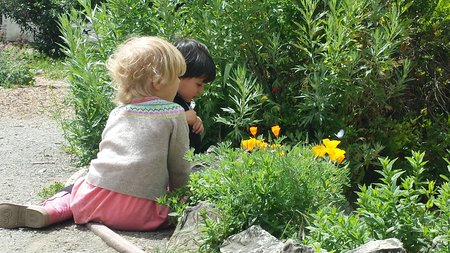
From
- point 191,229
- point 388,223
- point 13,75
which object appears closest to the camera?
point 388,223

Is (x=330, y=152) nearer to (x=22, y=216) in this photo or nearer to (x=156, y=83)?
(x=156, y=83)

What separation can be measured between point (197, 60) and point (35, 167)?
2.11 metres

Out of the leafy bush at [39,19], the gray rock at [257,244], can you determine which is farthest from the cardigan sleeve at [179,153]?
the leafy bush at [39,19]

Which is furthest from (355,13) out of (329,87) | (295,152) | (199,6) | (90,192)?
(90,192)

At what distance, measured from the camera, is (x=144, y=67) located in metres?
4.91

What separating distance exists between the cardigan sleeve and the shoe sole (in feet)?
2.52

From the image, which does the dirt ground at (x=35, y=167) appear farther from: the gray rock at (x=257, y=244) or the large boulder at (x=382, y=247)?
the large boulder at (x=382, y=247)

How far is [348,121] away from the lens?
5.88m

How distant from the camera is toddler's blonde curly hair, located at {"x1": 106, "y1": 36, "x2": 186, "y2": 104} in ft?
16.1

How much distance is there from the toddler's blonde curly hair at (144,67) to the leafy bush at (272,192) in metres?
0.92

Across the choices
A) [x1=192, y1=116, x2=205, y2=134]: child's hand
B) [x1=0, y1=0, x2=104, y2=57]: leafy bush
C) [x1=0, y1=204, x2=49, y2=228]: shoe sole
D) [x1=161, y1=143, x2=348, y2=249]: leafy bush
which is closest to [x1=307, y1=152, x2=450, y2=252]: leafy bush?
[x1=161, y1=143, x2=348, y2=249]: leafy bush

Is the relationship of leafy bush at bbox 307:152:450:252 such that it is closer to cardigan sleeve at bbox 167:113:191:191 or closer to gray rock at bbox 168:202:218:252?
gray rock at bbox 168:202:218:252

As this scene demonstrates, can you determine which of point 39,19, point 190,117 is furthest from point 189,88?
point 39,19

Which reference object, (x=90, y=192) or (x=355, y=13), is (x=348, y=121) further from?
(x=90, y=192)
